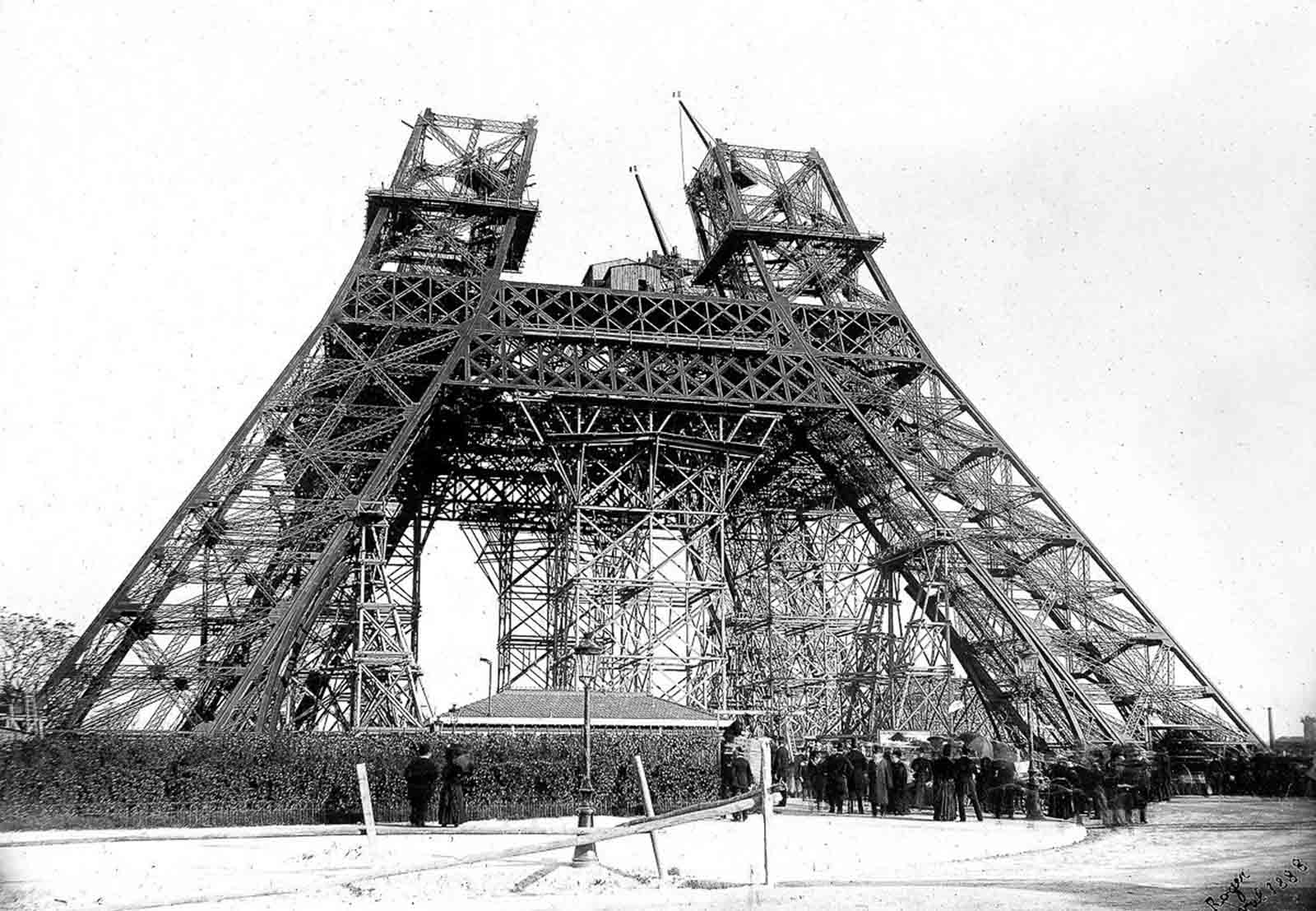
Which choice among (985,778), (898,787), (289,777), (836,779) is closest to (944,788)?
(898,787)

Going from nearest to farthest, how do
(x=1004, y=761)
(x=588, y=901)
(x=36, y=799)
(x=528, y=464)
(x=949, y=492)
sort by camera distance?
(x=588, y=901) < (x=36, y=799) < (x=1004, y=761) < (x=949, y=492) < (x=528, y=464)

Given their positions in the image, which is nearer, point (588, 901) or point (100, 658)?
point (588, 901)

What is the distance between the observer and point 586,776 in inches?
845

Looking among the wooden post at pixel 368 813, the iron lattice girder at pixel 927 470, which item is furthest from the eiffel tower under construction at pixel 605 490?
the wooden post at pixel 368 813

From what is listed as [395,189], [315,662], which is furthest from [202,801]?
[395,189]

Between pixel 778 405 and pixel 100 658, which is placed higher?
pixel 778 405

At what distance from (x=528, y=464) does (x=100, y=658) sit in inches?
622

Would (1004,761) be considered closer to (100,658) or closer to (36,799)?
(36,799)

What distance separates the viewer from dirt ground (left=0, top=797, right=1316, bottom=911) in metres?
13.2

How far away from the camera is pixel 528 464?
4478 cm

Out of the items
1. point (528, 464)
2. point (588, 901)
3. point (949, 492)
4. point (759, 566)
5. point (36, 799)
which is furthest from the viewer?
point (759, 566)

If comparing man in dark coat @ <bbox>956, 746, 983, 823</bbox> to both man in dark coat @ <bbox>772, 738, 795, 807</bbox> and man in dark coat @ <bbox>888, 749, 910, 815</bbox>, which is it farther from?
man in dark coat @ <bbox>772, 738, 795, 807</bbox>

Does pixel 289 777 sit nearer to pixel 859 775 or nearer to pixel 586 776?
pixel 586 776
